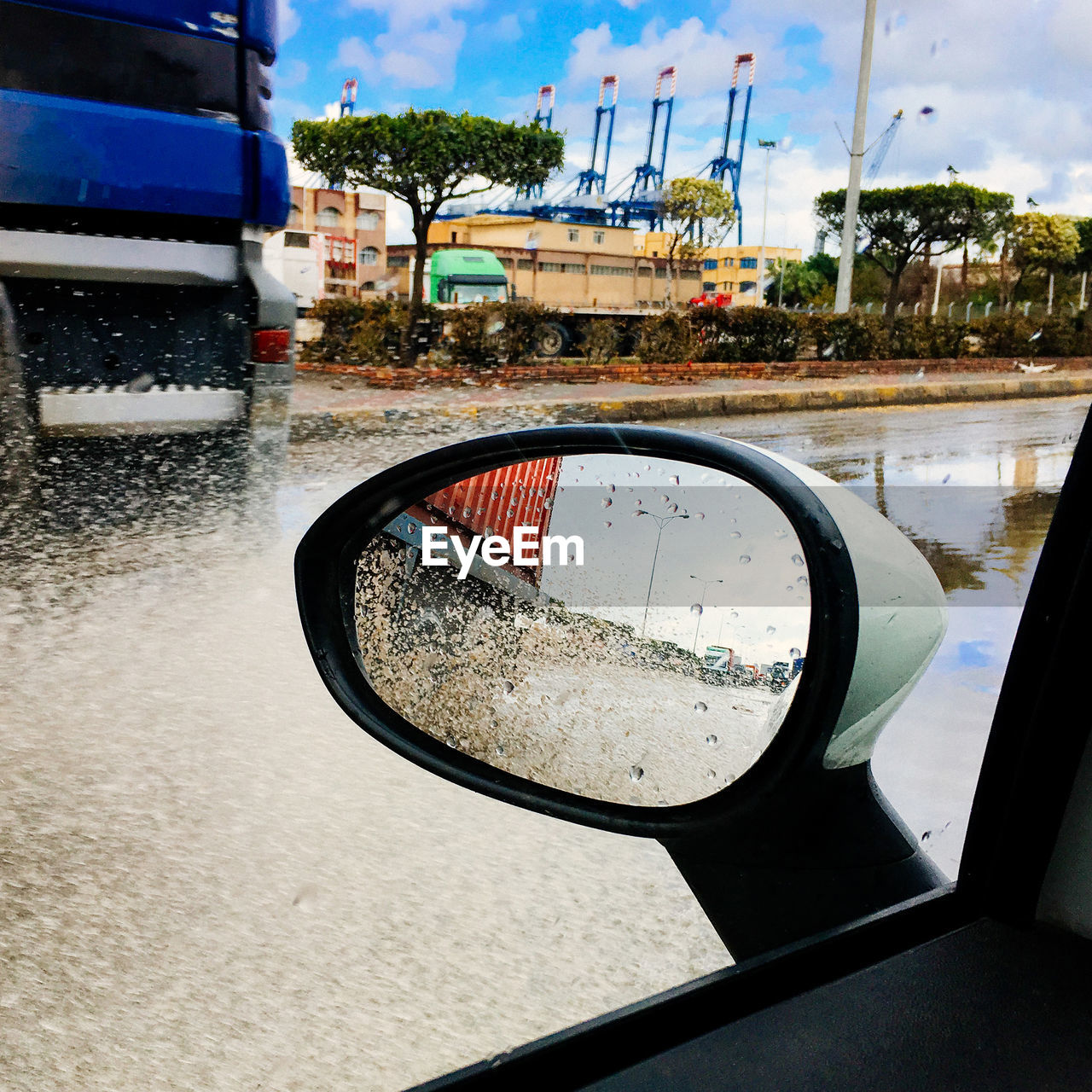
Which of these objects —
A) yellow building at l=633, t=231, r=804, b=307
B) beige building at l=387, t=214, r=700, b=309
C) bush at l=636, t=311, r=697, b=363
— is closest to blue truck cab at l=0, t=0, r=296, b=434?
beige building at l=387, t=214, r=700, b=309

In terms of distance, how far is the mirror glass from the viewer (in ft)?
2.95

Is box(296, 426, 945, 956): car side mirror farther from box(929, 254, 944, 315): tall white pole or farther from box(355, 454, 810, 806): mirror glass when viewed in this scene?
box(929, 254, 944, 315): tall white pole

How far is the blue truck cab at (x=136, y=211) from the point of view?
2842 mm

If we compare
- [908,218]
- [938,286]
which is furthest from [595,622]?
[908,218]

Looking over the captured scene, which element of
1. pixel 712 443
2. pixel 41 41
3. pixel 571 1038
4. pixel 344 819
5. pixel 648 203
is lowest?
pixel 344 819

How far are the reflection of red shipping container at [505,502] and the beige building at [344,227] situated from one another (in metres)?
2.74

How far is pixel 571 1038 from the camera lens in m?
0.73

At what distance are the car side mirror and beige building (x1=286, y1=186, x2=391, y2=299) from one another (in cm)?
276

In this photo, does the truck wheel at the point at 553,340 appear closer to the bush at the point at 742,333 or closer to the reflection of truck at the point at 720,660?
the bush at the point at 742,333

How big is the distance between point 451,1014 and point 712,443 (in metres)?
0.87

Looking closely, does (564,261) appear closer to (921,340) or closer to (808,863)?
(921,340)

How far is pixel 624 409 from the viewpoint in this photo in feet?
20.9

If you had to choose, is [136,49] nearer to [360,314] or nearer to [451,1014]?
[451,1014]

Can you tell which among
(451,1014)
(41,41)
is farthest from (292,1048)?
(41,41)
